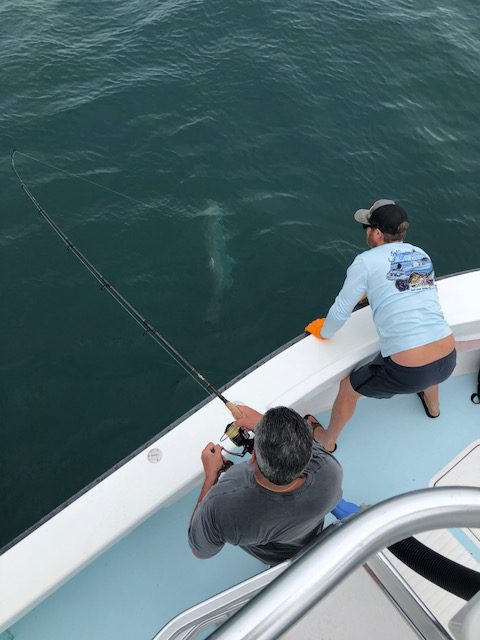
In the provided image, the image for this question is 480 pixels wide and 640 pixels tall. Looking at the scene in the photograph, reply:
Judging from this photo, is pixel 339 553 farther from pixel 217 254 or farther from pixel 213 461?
pixel 217 254

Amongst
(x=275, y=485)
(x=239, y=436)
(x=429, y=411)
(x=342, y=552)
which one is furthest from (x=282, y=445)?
(x=429, y=411)

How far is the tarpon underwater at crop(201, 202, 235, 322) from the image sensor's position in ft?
25.5

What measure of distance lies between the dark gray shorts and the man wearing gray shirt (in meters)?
1.46

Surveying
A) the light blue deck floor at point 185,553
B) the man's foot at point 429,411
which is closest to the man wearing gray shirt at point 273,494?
the light blue deck floor at point 185,553

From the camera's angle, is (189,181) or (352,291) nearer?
(352,291)

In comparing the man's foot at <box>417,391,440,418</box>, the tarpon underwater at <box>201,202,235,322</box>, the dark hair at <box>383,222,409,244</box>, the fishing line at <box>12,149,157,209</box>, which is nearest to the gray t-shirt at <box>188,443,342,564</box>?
the dark hair at <box>383,222,409,244</box>

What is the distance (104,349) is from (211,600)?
17.0ft

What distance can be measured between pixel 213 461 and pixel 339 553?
6.37ft

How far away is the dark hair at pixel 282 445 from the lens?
7.30 ft

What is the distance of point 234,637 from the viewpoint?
114 cm

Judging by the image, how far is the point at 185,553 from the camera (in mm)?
3816

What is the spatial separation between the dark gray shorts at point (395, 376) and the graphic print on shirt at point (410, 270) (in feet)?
1.92

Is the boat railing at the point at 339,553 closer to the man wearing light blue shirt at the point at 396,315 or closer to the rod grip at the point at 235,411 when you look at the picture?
the rod grip at the point at 235,411

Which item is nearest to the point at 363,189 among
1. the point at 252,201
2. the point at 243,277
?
the point at 252,201
